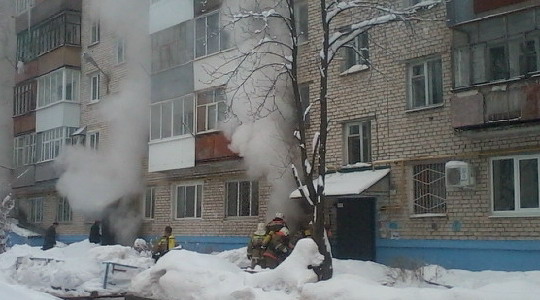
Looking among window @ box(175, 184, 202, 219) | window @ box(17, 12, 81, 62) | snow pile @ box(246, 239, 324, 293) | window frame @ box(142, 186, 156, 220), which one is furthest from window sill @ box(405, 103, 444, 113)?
window @ box(17, 12, 81, 62)

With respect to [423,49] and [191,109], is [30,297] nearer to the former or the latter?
[423,49]

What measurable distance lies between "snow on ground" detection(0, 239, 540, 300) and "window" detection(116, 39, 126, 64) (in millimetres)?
9705

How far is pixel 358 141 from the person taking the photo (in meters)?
15.8

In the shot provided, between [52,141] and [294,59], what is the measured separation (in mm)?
17112

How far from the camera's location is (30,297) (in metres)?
7.48

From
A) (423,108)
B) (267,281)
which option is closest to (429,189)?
(423,108)

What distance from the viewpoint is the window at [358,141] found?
15.5 meters

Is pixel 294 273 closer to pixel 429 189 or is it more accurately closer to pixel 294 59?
pixel 294 59

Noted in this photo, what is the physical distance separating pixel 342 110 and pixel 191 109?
17.6 ft

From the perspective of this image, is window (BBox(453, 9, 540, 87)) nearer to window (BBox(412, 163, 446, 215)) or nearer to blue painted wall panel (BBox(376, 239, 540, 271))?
window (BBox(412, 163, 446, 215))

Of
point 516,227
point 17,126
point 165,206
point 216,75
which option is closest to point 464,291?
point 516,227

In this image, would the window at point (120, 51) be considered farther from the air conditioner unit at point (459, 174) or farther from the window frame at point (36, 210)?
the air conditioner unit at point (459, 174)

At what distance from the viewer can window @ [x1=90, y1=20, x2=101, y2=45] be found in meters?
25.5

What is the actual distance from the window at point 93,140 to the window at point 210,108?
702cm
